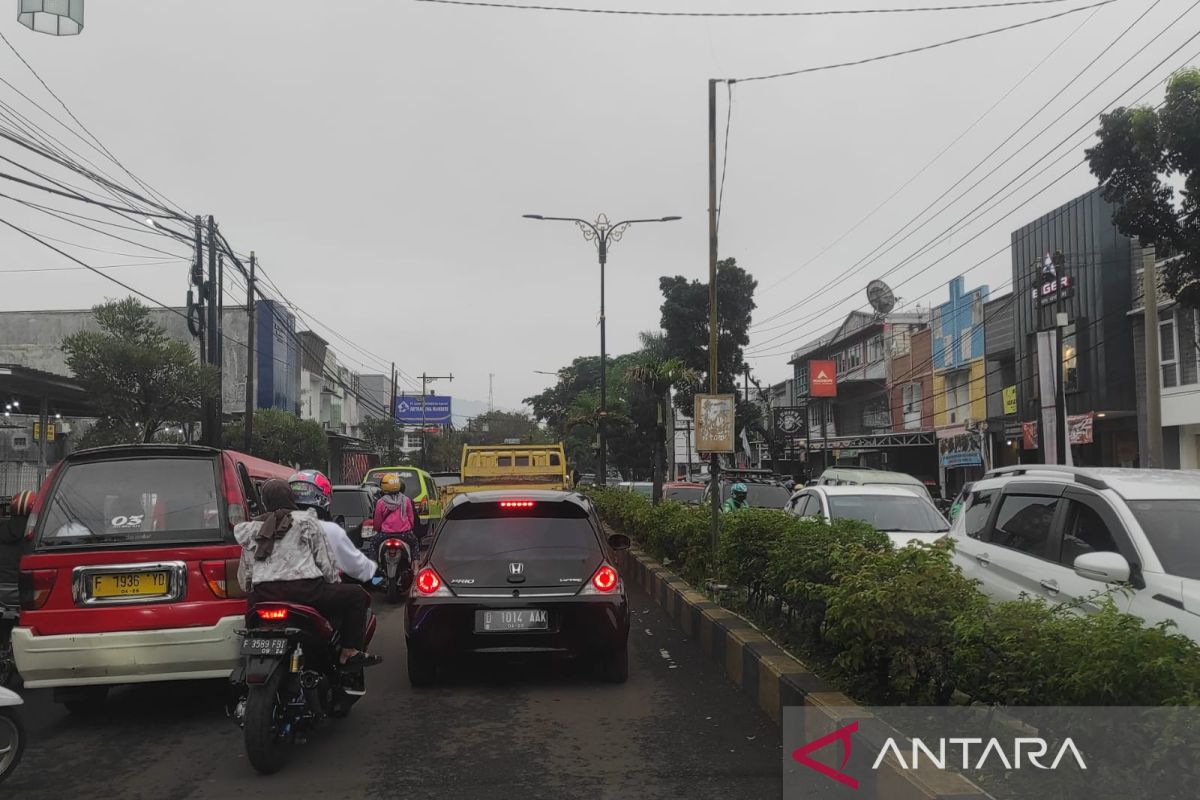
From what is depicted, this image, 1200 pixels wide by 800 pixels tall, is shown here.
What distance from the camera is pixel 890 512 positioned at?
37.8 ft

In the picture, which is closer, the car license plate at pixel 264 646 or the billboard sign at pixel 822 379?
the car license plate at pixel 264 646

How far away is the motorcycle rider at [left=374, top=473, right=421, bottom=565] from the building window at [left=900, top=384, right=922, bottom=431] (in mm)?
34683

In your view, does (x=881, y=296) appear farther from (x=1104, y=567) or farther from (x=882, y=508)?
(x=1104, y=567)

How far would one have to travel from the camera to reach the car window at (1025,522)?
664cm

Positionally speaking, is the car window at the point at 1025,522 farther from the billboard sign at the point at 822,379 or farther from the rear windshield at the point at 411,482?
the billboard sign at the point at 822,379

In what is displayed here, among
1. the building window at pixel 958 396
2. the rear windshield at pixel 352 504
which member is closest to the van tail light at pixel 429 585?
the rear windshield at pixel 352 504

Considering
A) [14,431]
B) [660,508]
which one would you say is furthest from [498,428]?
[660,508]

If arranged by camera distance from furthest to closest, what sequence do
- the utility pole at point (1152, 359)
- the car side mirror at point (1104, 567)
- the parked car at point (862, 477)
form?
the parked car at point (862, 477) → the utility pole at point (1152, 359) → the car side mirror at point (1104, 567)

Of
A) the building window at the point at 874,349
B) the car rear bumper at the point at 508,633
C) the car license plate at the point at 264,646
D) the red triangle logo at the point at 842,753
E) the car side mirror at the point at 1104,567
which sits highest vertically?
the building window at the point at 874,349

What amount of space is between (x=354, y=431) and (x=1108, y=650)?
3071 inches

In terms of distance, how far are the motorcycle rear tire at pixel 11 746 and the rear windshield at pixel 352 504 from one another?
10.9 metres

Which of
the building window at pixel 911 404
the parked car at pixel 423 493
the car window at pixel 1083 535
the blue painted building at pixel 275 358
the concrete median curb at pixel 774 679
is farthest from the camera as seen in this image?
the blue painted building at pixel 275 358

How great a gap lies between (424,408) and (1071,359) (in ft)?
147

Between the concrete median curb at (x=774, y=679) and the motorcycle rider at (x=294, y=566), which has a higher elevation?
the motorcycle rider at (x=294, y=566)
